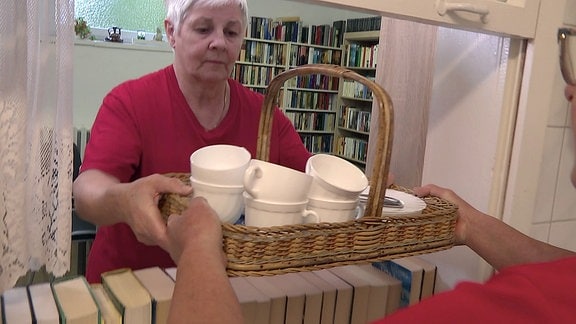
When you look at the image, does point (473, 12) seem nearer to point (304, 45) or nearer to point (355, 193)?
point (355, 193)

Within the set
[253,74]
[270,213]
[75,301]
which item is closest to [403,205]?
[270,213]

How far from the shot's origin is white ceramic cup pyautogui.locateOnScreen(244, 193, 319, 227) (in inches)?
24.9

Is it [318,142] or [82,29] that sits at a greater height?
[82,29]

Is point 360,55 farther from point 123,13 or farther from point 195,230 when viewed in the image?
point 195,230

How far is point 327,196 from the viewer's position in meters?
0.69

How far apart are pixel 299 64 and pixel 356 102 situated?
0.71 meters

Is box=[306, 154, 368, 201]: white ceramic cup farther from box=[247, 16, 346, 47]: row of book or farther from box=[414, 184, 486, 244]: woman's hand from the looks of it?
box=[247, 16, 346, 47]: row of book

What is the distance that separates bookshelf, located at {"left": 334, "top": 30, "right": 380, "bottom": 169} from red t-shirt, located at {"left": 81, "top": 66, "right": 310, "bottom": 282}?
12.2 ft

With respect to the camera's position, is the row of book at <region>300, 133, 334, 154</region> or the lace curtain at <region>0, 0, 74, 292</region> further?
the row of book at <region>300, 133, 334, 154</region>

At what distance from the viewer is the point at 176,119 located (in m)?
1.11

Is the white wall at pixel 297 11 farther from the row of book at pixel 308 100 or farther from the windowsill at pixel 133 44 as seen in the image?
the windowsill at pixel 133 44

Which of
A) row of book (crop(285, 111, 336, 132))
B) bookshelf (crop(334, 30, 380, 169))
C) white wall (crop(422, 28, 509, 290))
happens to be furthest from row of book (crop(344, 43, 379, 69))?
white wall (crop(422, 28, 509, 290))

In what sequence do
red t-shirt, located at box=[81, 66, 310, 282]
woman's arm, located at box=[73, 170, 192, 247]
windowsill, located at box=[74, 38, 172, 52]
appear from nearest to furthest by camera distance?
woman's arm, located at box=[73, 170, 192, 247]
red t-shirt, located at box=[81, 66, 310, 282]
windowsill, located at box=[74, 38, 172, 52]

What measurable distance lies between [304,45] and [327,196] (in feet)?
14.6
